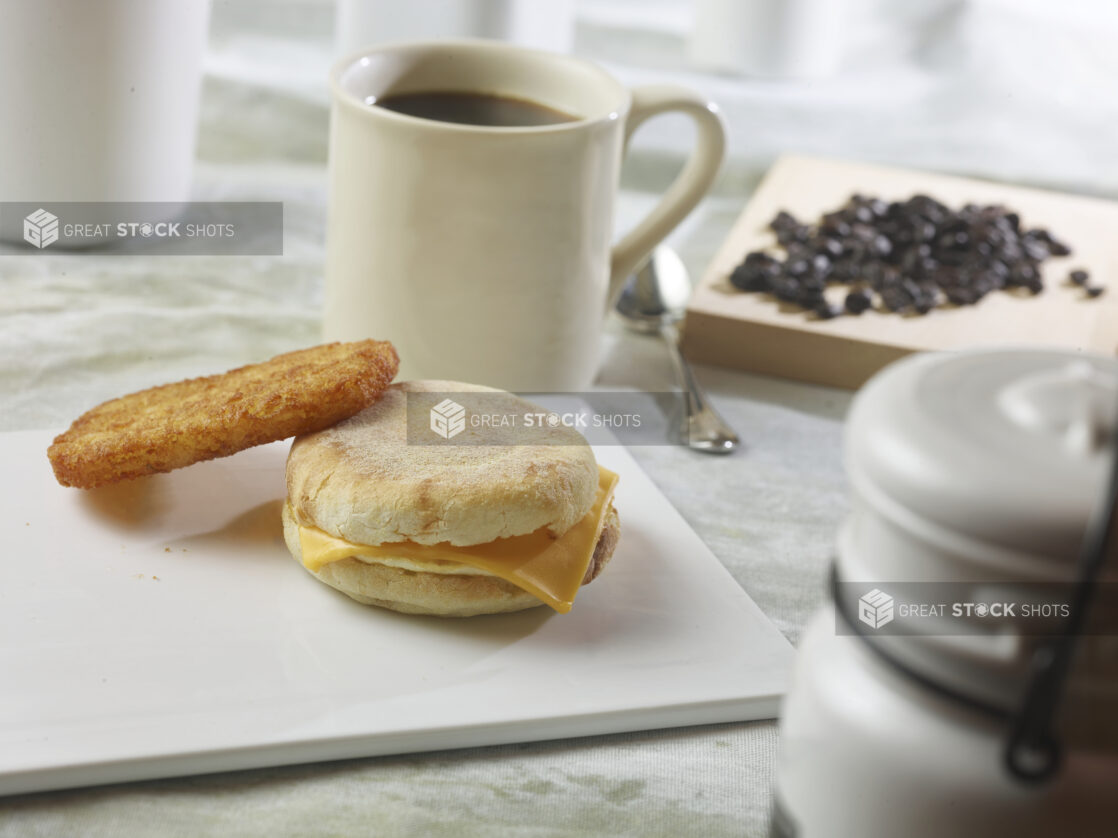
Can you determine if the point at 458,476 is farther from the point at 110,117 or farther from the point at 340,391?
the point at 110,117

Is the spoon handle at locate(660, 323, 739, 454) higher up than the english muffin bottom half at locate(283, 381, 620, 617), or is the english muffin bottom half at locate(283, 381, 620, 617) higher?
the english muffin bottom half at locate(283, 381, 620, 617)

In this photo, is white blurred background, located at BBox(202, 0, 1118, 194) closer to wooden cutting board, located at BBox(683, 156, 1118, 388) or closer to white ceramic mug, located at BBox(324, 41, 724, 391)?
wooden cutting board, located at BBox(683, 156, 1118, 388)

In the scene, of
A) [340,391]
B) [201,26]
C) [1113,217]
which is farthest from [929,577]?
[1113,217]

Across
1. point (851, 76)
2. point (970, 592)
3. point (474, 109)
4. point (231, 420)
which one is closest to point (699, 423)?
point (474, 109)

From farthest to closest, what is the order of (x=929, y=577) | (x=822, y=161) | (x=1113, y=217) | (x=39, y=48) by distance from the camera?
(x=822, y=161), (x=1113, y=217), (x=39, y=48), (x=929, y=577)

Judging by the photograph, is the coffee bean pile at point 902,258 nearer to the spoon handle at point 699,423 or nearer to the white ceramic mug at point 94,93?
the spoon handle at point 699,423

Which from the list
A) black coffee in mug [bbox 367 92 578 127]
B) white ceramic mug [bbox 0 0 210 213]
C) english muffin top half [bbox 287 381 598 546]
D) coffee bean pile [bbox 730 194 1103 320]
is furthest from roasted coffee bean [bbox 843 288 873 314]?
white ceramic mug [bbox 0 0 210 213]

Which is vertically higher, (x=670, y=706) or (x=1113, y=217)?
(x=1113, y=217)
